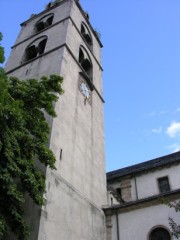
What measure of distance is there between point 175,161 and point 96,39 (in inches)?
578

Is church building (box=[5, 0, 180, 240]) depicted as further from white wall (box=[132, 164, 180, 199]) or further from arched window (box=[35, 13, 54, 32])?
arched window (box=[35, 13, 54, 32])

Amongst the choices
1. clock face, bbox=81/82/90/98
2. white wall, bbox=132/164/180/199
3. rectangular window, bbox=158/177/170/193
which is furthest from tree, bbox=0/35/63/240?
rectangular window, bbox=158/177/170/193

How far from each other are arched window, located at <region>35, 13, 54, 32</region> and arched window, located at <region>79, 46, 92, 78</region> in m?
4.87

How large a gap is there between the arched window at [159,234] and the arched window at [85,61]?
41.3ft

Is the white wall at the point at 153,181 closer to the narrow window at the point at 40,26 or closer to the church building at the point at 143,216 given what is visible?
the church building at the point at 143,216

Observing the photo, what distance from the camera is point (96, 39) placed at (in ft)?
93.6

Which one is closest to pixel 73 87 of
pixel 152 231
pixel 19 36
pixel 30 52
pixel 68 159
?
pixel 68 159

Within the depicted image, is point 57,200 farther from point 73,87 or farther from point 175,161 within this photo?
point 175,161

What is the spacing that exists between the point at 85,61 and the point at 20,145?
48.3 ft

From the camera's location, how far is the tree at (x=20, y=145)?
847 centimetres

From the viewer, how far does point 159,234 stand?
13.3m

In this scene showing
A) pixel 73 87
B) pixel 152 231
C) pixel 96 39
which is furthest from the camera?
pixel 96 39

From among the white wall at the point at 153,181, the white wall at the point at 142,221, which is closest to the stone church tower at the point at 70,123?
the white wall at the point at 142,221

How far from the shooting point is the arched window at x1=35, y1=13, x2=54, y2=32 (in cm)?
2576
